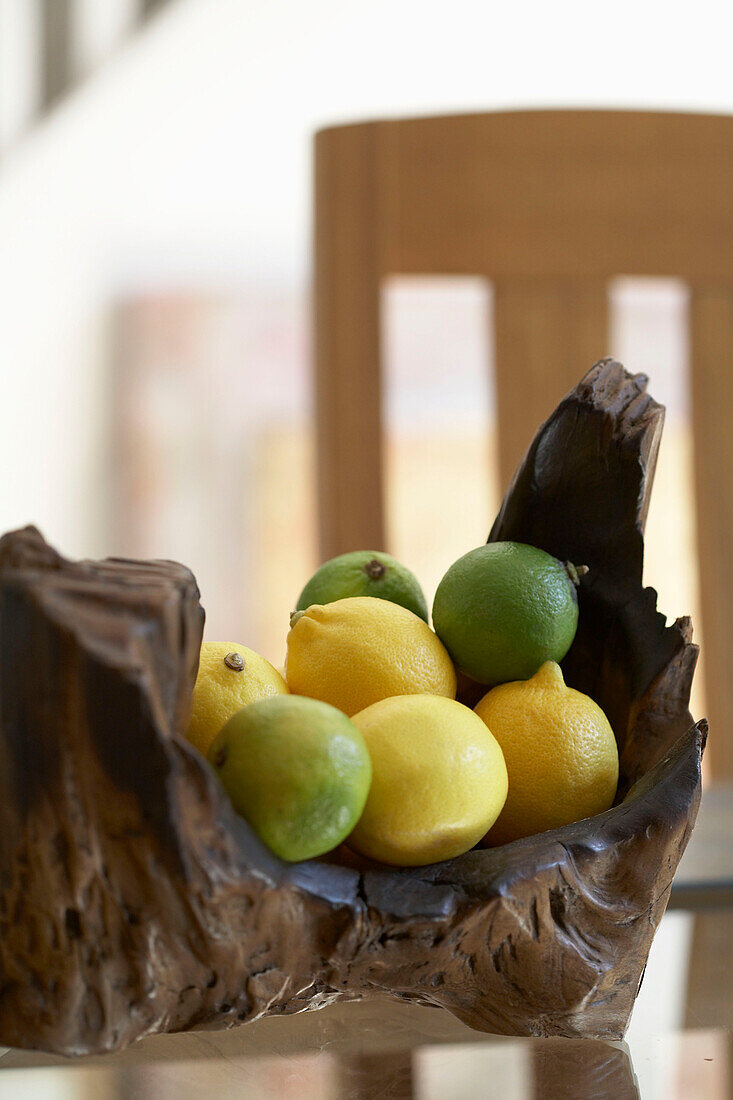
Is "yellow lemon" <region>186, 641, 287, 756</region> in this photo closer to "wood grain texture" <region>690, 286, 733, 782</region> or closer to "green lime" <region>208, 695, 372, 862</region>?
"green lime" <region>208, 695, 372, 862</region>

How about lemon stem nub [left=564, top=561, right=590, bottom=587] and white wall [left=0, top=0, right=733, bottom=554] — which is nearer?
lemon stem nub [left=564, top=561, right=590, bottom=587]

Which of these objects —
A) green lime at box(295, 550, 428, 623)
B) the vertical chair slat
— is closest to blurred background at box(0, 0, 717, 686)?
the vertical chair slat

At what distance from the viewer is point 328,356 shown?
3.81ft

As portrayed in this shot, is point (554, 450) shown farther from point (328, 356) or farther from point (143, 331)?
point (143, 331)

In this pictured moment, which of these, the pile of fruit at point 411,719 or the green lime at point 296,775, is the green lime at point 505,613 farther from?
the green lime at point 296,775

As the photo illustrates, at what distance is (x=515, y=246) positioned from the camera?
114 centimetres

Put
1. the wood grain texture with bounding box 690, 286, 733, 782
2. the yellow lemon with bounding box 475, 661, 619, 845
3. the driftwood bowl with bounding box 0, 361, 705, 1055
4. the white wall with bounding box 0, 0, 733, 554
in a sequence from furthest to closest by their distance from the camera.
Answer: the white wall with bounding box 0, 0, 733, 554 < the wood grain texture with bounding box 690, 286, 733, 782 < the yellow lemon with bounding box 475, 661, 619, 845 < the driftwood bowl with bounding box 0, 361, 705, 1055

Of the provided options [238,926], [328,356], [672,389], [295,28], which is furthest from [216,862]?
[295,28]

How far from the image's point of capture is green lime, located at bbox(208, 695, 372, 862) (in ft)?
1.09

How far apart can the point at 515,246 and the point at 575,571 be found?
0.76m

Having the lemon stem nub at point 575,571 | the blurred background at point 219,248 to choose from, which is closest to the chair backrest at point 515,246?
the blurred background at point 219,248

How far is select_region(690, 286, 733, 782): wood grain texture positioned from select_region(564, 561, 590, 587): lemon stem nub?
2.22 ft

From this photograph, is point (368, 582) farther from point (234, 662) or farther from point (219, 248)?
point (219, 248)

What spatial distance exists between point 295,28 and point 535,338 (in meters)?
1.07
